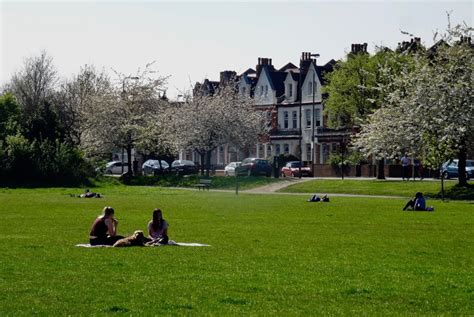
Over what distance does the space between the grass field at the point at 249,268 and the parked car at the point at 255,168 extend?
1955 inches

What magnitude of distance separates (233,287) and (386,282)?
290 cm

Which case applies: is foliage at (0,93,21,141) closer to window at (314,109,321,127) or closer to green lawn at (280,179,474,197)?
green lawn at (280,179,474,197)

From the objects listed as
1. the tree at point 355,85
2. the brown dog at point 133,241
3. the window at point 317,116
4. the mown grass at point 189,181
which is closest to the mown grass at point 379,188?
the mown grass at point 189,181

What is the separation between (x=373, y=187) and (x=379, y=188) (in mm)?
1153

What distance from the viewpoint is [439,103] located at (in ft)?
204

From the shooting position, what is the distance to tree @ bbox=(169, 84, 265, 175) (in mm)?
94062

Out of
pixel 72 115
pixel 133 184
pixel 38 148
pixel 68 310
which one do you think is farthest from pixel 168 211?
pixel 72 115

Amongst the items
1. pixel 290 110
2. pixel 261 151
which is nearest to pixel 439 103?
pixel 290 110

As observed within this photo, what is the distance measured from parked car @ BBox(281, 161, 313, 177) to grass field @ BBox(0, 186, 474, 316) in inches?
2083

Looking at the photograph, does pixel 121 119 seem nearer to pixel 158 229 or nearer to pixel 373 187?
pixel 373 187

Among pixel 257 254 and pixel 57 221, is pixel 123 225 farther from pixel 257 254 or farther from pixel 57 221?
pixel 257 254

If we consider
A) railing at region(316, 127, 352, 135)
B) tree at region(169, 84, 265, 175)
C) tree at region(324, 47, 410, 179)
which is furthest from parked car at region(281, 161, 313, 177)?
railing at region(316, 127, 352, 135)

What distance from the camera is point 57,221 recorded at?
123ft

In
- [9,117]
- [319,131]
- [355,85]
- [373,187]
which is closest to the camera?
[373,187]
